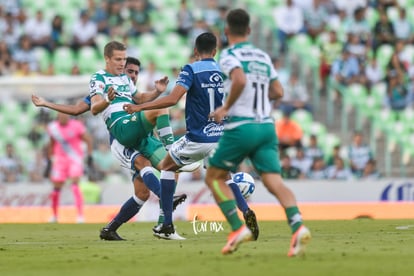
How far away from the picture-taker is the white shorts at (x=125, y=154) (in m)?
13.8

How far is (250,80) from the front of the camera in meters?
10.4

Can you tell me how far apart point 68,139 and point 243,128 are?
11673mm

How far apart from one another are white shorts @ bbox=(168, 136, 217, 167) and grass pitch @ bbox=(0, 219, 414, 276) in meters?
0.98

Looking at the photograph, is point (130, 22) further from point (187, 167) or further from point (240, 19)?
point (240, 19)

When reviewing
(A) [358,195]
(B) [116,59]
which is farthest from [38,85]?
(B) [116,59]

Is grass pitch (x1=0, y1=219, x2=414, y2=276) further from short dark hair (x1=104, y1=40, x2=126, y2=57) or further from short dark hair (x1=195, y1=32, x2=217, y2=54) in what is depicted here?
short dark hair (x1=104, y1=40, x2=126, y2=57)

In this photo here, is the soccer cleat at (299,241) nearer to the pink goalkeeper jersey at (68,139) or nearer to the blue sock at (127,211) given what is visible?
the blue sock at (127,211)

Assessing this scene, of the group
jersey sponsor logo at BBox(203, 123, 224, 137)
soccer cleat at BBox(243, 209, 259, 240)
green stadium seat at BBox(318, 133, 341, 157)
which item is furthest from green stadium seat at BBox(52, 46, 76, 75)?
soccer cleat at BBox(243, 209, 259, 240)

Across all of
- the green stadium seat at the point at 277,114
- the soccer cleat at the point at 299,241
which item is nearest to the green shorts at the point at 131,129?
the soccer cleat at the point at 299,241

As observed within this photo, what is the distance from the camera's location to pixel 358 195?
74.7 ft

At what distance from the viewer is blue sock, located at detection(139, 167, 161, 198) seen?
1342 cm

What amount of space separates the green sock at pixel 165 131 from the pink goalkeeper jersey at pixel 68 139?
25.4 feet

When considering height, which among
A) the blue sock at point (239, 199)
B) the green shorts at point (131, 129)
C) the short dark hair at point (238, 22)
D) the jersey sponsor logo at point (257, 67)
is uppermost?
the short dark hair at point (238, 22)

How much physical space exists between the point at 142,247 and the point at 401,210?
9.94 meters
